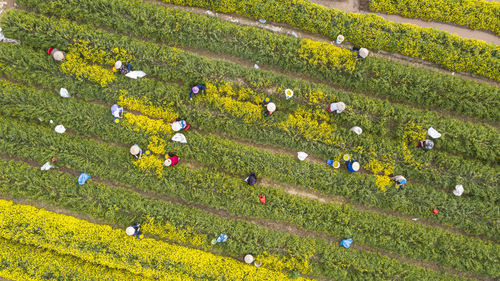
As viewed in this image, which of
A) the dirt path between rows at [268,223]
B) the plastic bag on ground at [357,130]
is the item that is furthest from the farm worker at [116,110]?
the plastic bag on ground at [357,130]

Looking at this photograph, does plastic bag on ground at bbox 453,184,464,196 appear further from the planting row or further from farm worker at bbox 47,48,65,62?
farm worker at bbox 47,48,65,62

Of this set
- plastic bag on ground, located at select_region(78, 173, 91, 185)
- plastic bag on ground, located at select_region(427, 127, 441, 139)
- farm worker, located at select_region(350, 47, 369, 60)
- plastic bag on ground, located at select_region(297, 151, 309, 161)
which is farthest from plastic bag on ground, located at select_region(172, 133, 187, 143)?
plastic bag on ground, located at select_region(427, 127, 441, 139)

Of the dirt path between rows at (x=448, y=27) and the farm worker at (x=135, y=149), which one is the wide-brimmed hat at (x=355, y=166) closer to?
the dirt path between rows at (x=448, y=27)

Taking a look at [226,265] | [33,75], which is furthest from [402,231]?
[33,75]

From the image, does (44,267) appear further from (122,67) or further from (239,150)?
(239,150)

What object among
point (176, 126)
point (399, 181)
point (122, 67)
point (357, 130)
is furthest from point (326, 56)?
point (122, 67)

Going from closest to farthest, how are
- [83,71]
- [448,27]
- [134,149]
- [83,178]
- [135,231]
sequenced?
[134,149] → [135,231] → [83,178] → [83,71] → [448,27]
